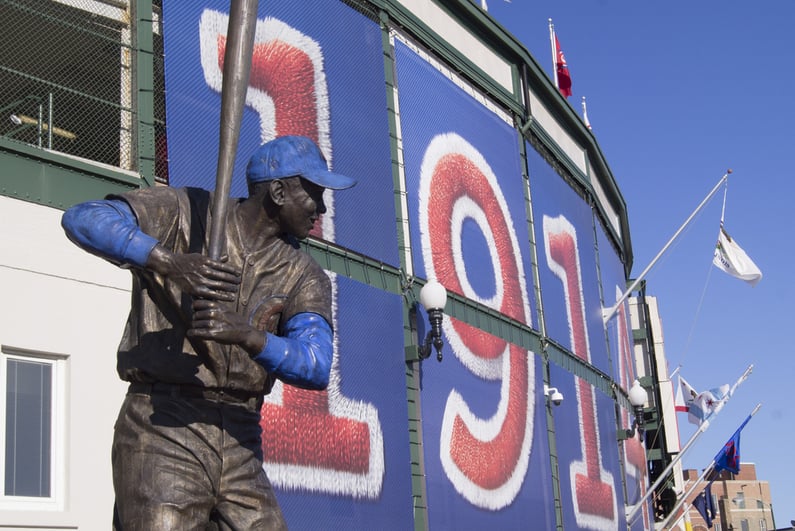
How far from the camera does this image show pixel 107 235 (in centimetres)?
421

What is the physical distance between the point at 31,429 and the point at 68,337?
0.95 meters

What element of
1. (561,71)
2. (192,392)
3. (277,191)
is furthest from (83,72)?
(561,71)

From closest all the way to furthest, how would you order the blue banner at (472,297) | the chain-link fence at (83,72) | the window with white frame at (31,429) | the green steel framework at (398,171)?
the window with white frame at (31,429), the green steel framework at (398,171), the chain-link fence at (83,72), the blue banner at (472,297)

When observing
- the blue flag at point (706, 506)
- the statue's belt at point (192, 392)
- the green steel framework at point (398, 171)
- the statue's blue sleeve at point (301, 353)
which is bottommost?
the statue's belt at point (192, 392)

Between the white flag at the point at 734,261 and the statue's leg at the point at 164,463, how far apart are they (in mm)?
28117

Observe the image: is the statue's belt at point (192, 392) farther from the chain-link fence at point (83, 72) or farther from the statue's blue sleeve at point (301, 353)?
the chain-link fence at point (83, 72)

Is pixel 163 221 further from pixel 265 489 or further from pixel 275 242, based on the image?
pixel 265 489

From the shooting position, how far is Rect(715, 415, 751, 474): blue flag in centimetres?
3534

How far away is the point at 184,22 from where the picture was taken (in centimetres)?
1320

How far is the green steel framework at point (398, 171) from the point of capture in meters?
11.6

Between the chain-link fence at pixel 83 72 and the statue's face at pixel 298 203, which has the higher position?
the chain-link fence at pixel 83 72

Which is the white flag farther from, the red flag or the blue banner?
the blue banner

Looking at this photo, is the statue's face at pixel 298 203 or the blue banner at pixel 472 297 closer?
the statue's face at pixel 298 203

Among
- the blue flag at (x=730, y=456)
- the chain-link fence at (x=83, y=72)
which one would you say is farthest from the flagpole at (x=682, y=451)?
the chain-link fence at (x=83, y=72)
